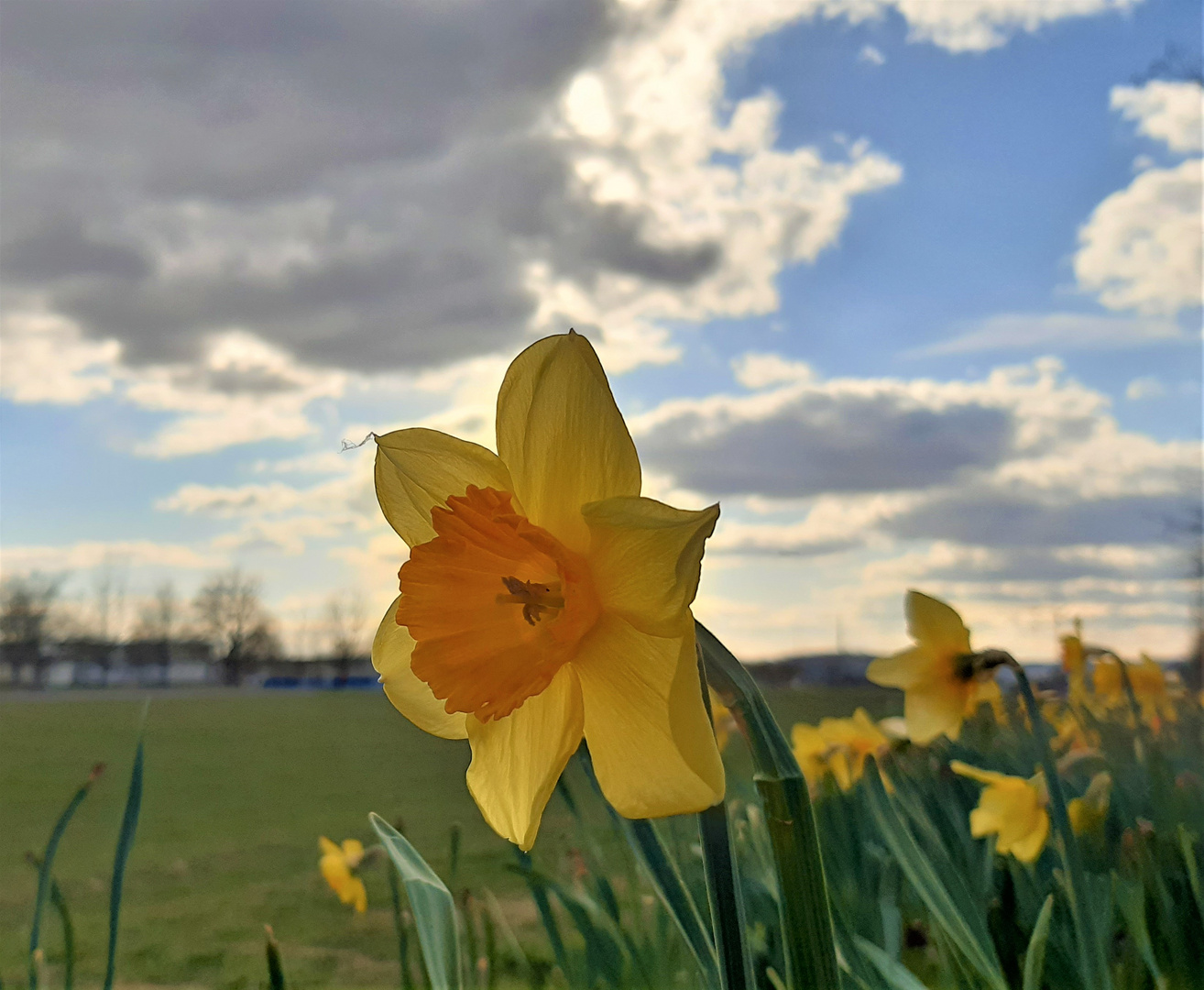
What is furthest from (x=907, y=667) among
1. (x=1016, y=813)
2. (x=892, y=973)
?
(x=892, y=973)

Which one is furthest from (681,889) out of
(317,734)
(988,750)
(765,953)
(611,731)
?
(317,734)

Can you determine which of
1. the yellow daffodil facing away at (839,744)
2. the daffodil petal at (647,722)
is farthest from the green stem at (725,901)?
the yellow daffodil facing away at (839,744)

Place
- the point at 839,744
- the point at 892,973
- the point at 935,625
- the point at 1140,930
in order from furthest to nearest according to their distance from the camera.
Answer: the point at 839,744
the point at 935,625
the point at 1140,930
the point at 892,973

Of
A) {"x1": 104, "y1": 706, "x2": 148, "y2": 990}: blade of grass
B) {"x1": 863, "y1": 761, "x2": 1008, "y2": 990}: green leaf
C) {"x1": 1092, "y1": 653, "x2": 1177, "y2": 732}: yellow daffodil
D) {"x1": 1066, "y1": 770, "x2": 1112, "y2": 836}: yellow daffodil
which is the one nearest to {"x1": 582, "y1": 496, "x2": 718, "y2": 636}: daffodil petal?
{"x1": 863, "y1": 761, "x2": 1008, "y2": 990}: green leaf

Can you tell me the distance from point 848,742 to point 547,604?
3.84ft

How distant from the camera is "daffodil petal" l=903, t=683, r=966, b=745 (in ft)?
2.81

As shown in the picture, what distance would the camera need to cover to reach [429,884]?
0.51m

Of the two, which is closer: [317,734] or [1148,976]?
[1148,976]

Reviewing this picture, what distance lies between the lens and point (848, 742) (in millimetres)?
1453

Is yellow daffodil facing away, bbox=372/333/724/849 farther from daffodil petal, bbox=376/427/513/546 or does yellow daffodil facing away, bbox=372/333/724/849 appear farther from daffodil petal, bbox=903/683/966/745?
daffodil petal, bbox=903/683/966/745

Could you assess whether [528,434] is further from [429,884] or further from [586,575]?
[429,884]

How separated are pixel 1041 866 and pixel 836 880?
27 cm

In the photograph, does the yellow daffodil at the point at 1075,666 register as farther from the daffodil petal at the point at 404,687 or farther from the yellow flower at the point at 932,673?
the daffodil petal at the point at 404,687

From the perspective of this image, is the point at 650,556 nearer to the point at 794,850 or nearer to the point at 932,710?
the point at 794,850
